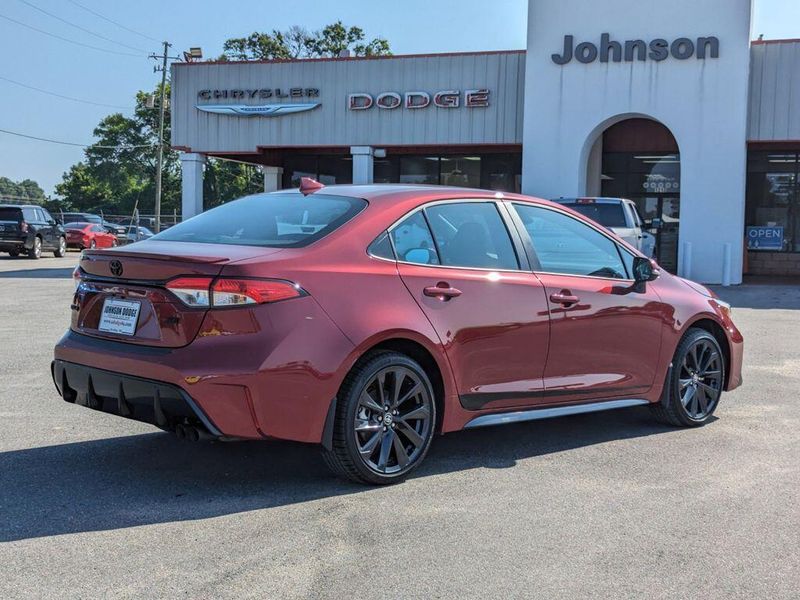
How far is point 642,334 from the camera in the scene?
588 centimetres

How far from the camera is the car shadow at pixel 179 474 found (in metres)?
4.19

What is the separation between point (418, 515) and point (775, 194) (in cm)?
2382

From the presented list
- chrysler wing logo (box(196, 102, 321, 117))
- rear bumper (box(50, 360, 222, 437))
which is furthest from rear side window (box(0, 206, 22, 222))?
rear bumper (box(50, 360, 222, 437))

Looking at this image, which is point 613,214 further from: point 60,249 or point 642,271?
point 60,249

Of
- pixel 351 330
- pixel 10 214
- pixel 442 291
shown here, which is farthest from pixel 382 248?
pixel 10 214

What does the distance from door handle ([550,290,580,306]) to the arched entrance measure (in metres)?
19.9

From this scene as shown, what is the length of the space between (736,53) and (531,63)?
486 cm

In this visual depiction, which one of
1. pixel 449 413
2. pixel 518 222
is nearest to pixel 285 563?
pixel 449 413

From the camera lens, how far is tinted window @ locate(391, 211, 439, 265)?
4871 mm

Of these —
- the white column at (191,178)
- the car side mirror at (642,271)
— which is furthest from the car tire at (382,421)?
the white column at (191,178)

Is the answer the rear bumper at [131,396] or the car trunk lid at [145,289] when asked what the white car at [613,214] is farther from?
the rear bumper at [131,396]

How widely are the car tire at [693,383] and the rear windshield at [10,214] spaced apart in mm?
25043

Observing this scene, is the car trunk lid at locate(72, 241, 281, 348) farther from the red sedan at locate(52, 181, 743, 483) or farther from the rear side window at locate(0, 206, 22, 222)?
the rear side window at locate(0, 206, 22, 222)

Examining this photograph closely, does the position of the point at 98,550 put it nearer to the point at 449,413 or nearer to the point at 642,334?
the point at 449,413
